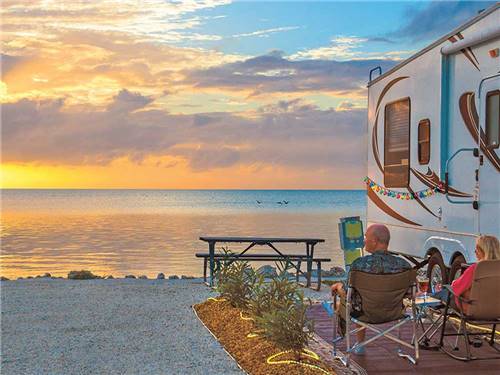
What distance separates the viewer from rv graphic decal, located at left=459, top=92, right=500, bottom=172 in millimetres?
6922

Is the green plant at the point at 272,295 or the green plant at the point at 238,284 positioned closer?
the green plant at the point at 272,295

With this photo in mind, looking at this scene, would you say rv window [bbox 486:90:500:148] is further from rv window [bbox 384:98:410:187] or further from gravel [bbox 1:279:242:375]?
gravel [bbox 1:279:242:375]

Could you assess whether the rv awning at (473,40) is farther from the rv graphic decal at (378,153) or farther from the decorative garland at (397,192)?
the decorative garland at (397,192)

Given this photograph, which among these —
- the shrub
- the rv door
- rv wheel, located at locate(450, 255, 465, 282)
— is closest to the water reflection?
rv wheel, located at locate(450, 255, 465, 282)

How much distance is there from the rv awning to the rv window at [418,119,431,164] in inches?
35.4

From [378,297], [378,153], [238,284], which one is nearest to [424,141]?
[378,153]

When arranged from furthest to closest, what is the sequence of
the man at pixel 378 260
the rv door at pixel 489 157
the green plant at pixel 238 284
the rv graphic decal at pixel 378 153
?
1. the rv graphic decal at pixel 378 153
2. the green plant at pixel 238 284
3. the rv door at pixel 489 157
4. the man at pixel 378 260

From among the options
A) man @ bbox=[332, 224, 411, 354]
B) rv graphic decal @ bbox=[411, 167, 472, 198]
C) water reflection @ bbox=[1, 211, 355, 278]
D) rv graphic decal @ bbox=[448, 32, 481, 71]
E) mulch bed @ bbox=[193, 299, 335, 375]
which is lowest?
water reflection @ bbox=[1, 211, 355, 278]

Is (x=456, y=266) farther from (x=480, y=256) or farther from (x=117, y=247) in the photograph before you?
(x=117, y=247)

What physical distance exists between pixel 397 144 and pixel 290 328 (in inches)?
172

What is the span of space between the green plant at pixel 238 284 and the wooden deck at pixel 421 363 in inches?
66.1

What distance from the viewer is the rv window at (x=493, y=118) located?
6.86 metres

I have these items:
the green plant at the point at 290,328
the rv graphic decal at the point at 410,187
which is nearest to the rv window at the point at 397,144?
the rv graphic decal at the point at 410,187

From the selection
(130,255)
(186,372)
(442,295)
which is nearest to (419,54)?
(442,295)
